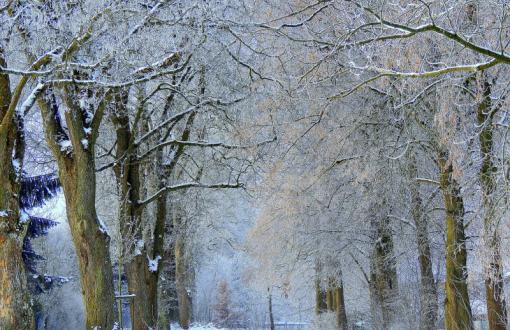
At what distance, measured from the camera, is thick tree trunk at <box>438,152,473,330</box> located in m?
9.55

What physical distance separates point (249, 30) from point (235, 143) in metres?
3.64

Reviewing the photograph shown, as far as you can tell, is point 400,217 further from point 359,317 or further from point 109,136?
point 359,317

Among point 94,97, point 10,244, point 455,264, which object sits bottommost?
point 455,264

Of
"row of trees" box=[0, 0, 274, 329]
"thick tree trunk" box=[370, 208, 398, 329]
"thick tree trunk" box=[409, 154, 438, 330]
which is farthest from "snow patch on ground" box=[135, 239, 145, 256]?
"thick tree trunk" box=[370, 208, 398, 329]

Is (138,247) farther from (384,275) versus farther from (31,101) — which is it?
(384,275)

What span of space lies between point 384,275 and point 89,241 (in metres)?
9.89

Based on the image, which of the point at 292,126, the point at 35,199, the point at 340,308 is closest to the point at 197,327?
the point at 340,308

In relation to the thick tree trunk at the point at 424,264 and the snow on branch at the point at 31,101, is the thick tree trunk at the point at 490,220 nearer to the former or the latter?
the thick tree trunk at the point at 424,264

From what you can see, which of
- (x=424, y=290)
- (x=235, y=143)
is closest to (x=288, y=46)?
(x=235, y=143)

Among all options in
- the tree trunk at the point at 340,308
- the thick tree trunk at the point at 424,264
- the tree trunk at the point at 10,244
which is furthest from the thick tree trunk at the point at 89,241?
the tree trunk at the point at 340,308

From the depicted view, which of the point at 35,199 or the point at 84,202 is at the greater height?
the point at 35,199

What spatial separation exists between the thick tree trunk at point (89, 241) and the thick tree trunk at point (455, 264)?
5.46 metres

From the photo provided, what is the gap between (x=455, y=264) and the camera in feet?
31.7

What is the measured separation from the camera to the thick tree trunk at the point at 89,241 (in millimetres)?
7996
